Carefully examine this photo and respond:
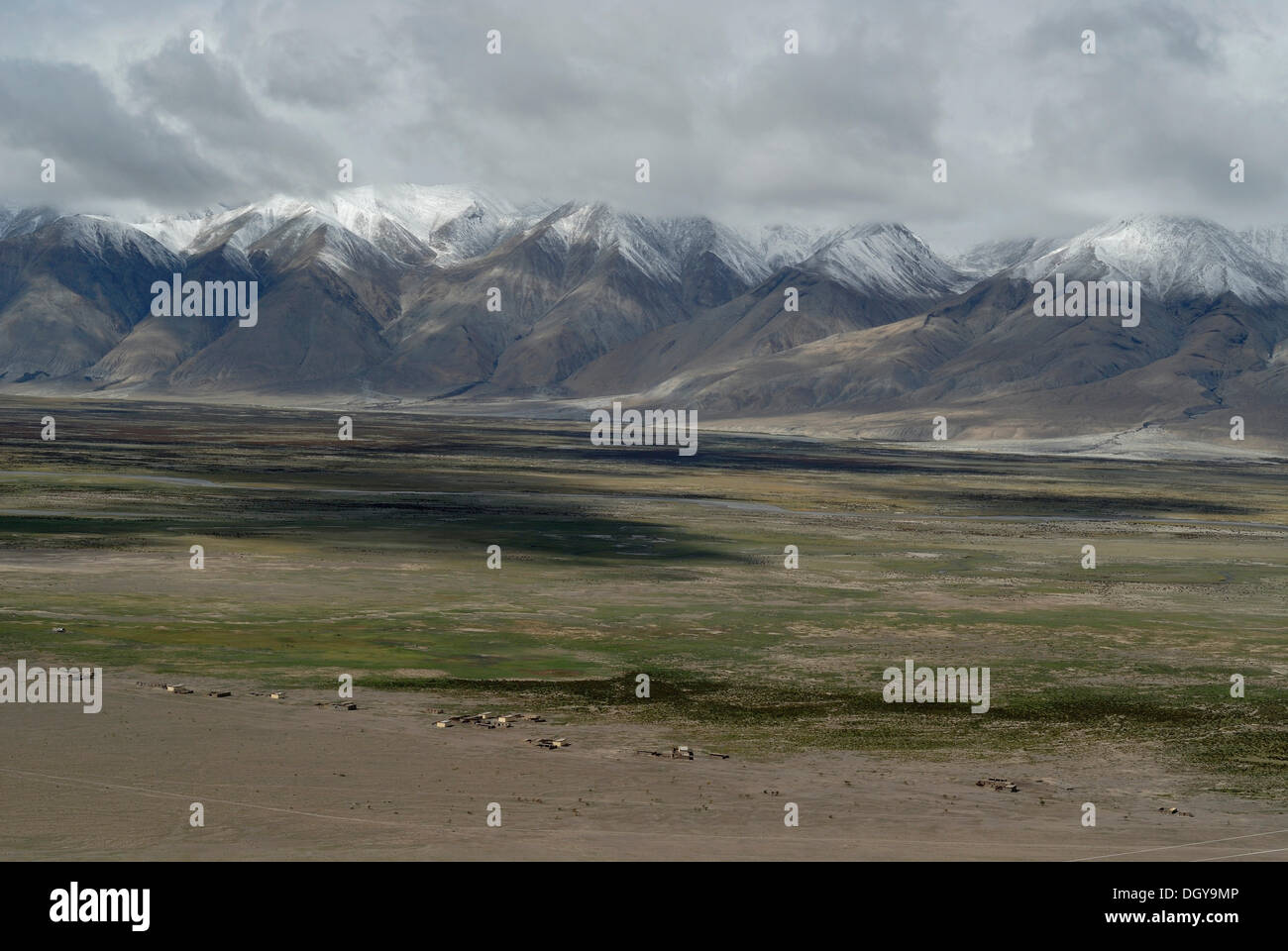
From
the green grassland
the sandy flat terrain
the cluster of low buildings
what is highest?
the green grassland

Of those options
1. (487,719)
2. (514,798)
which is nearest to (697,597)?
(487,719)

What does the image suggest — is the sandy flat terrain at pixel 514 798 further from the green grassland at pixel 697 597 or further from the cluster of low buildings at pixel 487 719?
the green grassland at pixel 697 597

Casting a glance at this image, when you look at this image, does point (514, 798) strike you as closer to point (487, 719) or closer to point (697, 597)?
point (487, 719)

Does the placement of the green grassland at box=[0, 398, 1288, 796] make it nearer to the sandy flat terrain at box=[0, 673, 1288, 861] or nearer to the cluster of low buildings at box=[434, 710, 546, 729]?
the cluster of low buildings at box=[434, 710, 546, 729]

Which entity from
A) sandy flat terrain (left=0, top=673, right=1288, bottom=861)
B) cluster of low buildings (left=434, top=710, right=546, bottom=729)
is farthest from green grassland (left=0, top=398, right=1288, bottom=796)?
sandy flat terrain (left=0, top=673, right=1288, bottom=861)

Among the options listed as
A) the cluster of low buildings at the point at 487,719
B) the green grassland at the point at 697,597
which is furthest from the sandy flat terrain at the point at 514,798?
the green grassland at the point at 697,597

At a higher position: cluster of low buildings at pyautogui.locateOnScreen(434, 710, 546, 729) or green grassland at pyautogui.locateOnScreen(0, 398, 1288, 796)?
green grassland at pyautogui.locateOnScreen(0, 398, 1288, 796)
